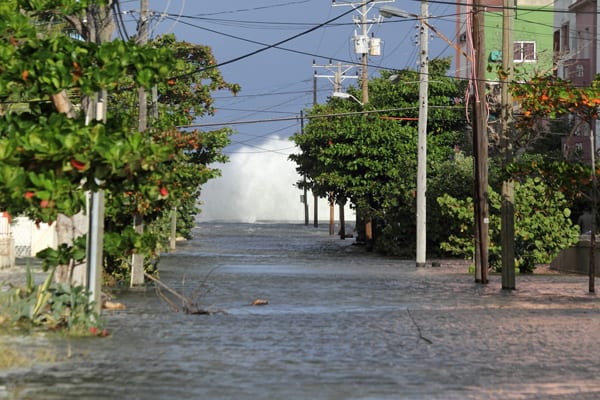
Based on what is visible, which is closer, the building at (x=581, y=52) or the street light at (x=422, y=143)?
the street light at (x=422, y=143)

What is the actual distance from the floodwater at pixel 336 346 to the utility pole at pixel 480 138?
120cm

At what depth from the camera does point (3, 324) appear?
63.9ft

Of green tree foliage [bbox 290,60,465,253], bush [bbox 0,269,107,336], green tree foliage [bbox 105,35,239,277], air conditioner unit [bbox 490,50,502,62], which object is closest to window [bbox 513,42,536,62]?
air conditioner unit [bbox 490,50,502,62]

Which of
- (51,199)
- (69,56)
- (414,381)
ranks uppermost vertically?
(69,56)

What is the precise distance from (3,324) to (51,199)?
4627 mm

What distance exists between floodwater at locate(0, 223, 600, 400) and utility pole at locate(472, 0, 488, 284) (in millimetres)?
1197

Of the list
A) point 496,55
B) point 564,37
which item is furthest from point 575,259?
point 496,55

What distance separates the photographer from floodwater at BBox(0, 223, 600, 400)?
13234mm

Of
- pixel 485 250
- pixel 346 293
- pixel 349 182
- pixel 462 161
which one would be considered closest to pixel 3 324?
pixel 346 293

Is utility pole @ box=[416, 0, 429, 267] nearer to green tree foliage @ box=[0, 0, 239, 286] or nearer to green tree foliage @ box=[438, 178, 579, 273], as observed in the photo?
green tree foliage @ box=[438, 178, 579, 273]

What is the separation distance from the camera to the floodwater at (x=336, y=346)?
1323 centimetres

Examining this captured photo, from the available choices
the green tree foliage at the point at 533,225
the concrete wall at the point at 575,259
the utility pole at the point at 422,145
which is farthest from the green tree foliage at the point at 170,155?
the concrete wall at the point at 575,259

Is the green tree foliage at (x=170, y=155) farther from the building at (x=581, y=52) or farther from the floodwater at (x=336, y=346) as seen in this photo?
the building at (x=581, y=52)

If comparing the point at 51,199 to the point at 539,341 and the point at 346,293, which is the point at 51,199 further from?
the point at 346,293
